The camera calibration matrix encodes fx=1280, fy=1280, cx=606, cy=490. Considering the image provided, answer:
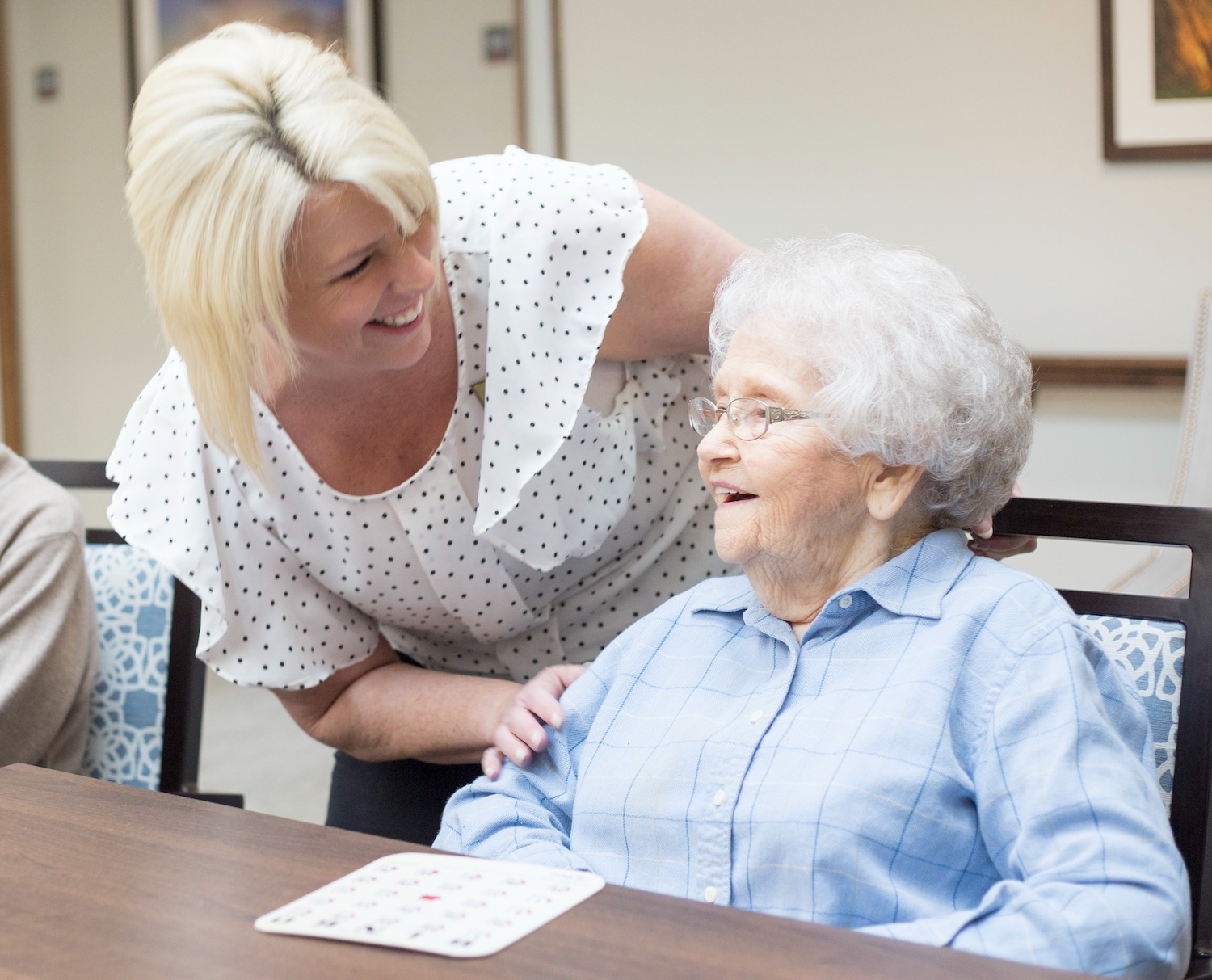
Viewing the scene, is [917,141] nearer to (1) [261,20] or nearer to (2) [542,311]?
(1) [261,20]

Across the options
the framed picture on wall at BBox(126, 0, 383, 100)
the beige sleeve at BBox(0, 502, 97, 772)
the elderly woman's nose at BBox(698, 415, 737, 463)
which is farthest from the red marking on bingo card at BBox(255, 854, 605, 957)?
the framed picture on wall at BBox(126, 0, 383, 100)

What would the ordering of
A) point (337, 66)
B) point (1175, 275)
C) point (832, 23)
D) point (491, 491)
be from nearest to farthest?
point (337, 66)
point (491, 491)
point (1175, 275)
point (832, 23)

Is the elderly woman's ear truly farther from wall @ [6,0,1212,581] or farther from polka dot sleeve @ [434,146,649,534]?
wall @ [6,0,1212,581]

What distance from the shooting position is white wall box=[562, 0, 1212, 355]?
3432 mm

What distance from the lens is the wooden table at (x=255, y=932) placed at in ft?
2.83

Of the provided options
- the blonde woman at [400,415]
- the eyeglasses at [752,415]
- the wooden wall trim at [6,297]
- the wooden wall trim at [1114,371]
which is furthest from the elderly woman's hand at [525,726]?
the wooden wall trim at [6,297]

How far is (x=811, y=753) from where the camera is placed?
1.15 m

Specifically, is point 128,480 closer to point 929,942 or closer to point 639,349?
point 639,349

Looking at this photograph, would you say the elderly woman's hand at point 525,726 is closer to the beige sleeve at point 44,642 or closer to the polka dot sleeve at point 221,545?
the polka dot sleeve at point 221,545

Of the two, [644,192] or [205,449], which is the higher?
[644,192]

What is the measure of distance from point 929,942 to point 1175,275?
2877mm

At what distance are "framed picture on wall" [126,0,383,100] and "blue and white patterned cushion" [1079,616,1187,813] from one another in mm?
3590

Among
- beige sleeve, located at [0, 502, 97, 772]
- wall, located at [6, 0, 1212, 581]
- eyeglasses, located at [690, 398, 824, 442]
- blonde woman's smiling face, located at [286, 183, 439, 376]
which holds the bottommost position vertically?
beige sleeve, located at [0, 502, 97, 772]

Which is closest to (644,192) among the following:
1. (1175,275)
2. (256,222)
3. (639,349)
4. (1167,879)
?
(639,349)
